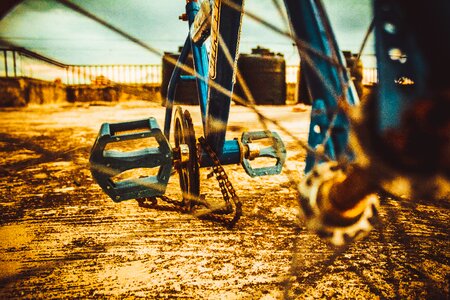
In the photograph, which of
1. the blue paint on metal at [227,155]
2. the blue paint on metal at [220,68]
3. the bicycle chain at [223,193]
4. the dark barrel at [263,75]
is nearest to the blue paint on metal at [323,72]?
the blue paint on metal at [220,68]

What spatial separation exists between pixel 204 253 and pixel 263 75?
1020 centimetres

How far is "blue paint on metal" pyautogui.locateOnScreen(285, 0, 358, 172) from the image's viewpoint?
0.90 metres

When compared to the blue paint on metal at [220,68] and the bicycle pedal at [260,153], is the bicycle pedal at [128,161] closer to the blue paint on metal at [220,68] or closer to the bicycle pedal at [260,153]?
the blue paint on metal at [220,68]

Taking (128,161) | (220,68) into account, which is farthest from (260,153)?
(128,161)

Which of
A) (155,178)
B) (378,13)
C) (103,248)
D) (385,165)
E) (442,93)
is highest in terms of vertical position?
(378,13)

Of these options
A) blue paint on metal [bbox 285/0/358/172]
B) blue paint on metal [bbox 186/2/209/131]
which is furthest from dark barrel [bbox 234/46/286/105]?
blue paint on metal [bbox 285/0/358/172]

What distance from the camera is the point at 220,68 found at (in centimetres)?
150

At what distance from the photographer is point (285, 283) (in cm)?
126

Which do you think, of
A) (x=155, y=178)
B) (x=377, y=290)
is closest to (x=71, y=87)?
(x=155, y=178)

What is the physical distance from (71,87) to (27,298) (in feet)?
47.5

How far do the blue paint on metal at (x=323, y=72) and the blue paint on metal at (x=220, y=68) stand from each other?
1.24 ft

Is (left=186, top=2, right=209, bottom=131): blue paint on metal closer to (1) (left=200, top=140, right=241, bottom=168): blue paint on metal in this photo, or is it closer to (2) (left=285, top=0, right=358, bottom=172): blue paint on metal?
(1) (left=200, top=140, right=241, bottom=168): blue paint on metal

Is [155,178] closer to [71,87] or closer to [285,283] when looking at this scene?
[285,283]

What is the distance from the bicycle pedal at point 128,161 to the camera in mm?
1430
